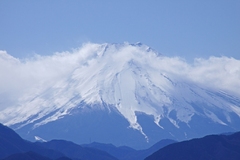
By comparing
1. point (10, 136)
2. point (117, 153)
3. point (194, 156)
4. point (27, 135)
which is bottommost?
point (194, 156)

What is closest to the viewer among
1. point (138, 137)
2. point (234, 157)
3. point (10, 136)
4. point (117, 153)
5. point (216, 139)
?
point (234, 157)

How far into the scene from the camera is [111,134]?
7594 inches

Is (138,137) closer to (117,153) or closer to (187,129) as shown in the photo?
(187,129)

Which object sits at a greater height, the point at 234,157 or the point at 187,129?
the point at 187,129

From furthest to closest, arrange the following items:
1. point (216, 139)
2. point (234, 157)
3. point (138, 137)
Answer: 1. point (138, 137)
2. point (216, 139)
3. point (234, 157)

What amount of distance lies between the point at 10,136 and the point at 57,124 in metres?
73.6

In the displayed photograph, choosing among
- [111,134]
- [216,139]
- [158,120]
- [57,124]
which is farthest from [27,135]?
[216,139]

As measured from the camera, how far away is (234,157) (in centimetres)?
10331

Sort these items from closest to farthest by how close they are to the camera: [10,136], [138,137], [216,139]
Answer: [216,139] < [10,136] < [138,137]

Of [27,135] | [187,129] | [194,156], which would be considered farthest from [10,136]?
[187,129]

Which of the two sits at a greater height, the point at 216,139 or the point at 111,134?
the point at 111,134

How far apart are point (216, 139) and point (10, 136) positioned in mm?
37524

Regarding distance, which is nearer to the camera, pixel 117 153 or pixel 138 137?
pixel 117 153

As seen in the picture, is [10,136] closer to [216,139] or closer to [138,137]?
[216,139]
